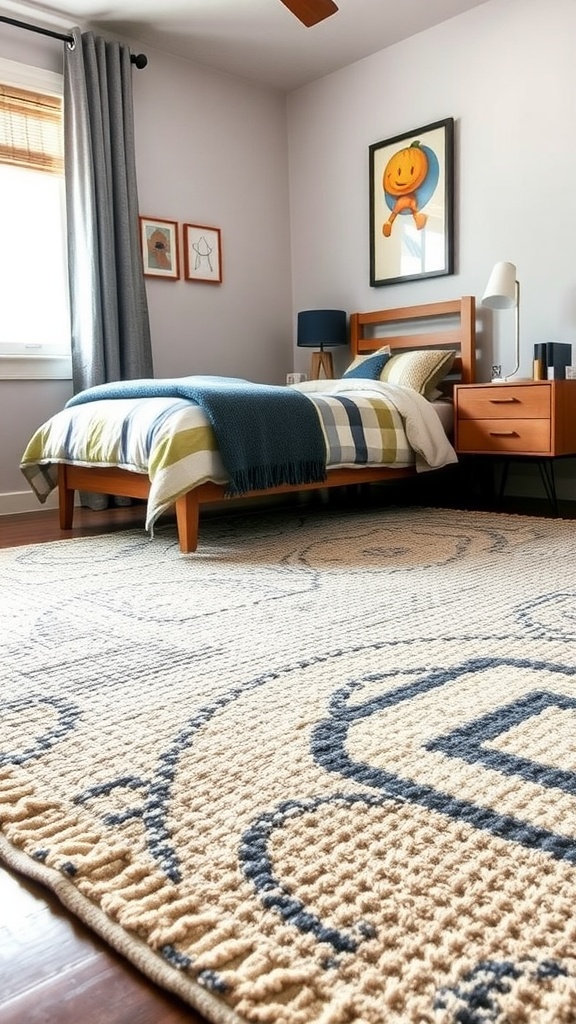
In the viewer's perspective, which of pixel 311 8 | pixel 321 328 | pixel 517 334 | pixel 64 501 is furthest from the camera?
pixel 321 328

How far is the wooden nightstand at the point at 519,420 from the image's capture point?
11.0ft

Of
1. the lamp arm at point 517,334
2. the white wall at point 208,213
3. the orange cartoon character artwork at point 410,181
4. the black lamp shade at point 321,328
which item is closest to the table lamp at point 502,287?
the lamp arm at point 517,334

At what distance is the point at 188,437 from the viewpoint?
2570 mm

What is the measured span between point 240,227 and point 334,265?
0.62 m

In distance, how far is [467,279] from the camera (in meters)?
4.30

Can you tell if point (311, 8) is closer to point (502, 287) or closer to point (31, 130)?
point (502, 287)

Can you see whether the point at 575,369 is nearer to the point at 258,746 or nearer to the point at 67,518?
the point at 67,518

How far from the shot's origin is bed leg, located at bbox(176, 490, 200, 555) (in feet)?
8.55

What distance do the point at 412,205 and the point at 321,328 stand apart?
32.4 inches

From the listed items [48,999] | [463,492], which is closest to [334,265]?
[463,492]

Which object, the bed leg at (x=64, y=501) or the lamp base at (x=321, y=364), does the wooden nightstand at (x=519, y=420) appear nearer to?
the lamp base at (x=321, y=364)

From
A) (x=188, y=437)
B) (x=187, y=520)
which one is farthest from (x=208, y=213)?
(x=187, y=520)

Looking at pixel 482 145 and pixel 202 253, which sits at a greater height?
pixel 482 145

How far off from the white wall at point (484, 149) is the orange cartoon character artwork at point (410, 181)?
0.15 meters
